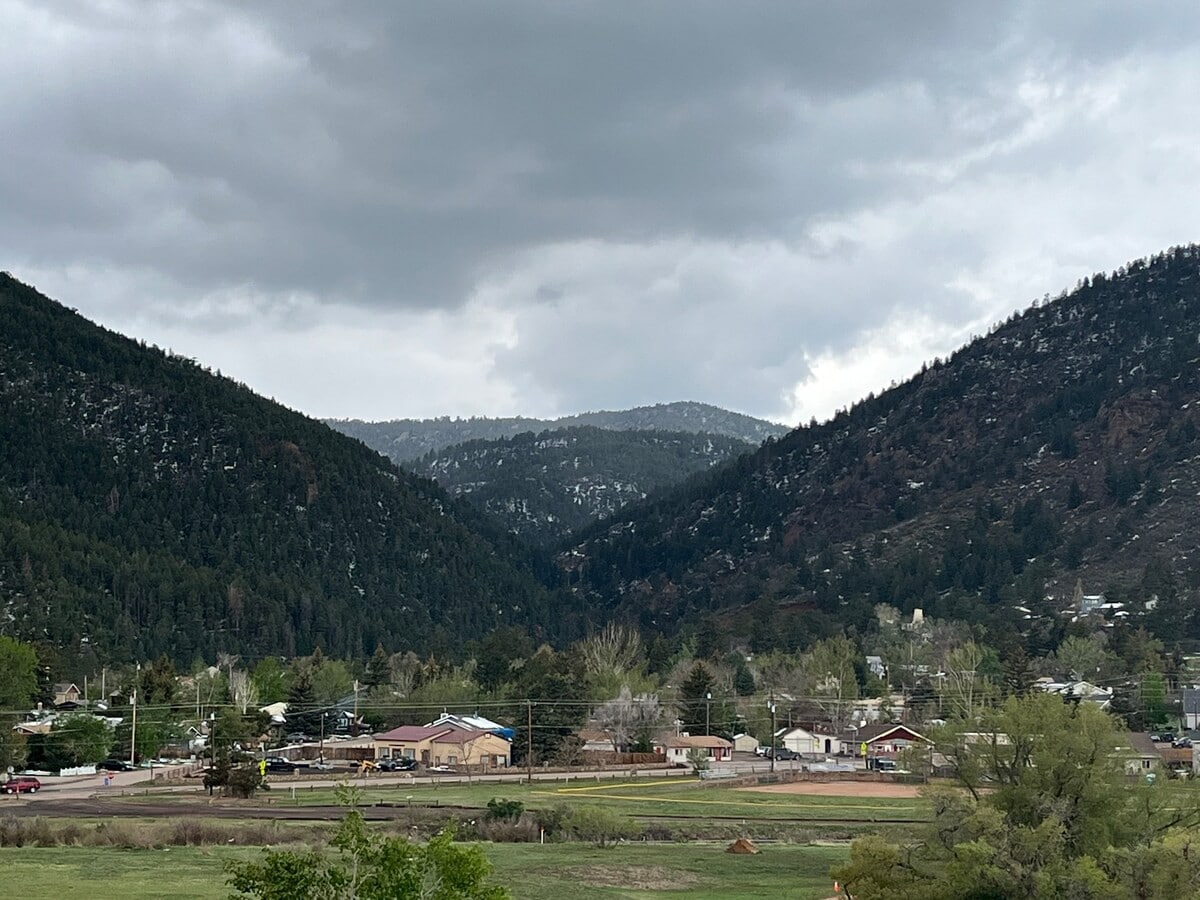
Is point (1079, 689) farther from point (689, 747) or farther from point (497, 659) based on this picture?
point (497, 659)

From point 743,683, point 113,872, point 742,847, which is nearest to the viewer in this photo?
point 113,872

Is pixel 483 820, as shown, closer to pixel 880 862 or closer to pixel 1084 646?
pixel 880 862

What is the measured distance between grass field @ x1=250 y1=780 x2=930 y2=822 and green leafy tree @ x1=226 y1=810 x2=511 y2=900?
50.8m

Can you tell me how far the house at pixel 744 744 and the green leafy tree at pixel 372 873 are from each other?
116598 millimetres

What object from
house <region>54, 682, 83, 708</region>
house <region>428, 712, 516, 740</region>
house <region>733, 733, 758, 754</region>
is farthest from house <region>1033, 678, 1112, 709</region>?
house <region>54, 682, 83, 708</region>

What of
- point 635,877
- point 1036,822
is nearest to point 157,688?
point 635,877

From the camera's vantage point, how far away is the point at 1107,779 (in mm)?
46094

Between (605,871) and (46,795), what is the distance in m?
45.9

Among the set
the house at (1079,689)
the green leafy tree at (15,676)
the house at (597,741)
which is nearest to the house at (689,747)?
the house at (597,741)

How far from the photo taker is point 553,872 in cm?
5684

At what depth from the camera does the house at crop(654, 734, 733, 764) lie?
129 meters

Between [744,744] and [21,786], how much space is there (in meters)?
71.3

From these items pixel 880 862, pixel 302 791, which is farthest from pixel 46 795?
pixel 880 862

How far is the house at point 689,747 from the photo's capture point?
129 meters
